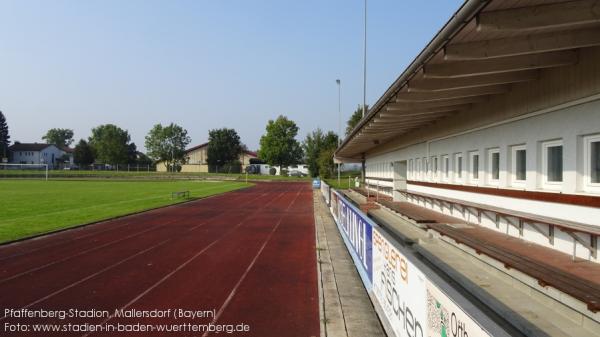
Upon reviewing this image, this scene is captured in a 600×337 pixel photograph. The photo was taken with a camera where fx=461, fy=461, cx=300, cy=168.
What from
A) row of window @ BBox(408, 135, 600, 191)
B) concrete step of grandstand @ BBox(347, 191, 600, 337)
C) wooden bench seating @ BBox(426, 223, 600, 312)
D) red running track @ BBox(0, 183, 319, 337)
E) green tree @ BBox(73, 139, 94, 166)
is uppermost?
green tree @ BBox(73, 139, 94, 166)

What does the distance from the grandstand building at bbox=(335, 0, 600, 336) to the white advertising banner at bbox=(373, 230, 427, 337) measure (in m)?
1.76

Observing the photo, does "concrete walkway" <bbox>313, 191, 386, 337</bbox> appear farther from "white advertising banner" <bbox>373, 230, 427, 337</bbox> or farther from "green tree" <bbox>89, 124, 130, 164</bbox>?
"green tree" <bbox>89, 124, 130, 164</bbox>

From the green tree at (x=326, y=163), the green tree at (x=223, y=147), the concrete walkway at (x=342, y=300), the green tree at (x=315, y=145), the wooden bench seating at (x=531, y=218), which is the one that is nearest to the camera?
the concrete walkway at (x=342, y=300)

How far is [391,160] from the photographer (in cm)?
2638

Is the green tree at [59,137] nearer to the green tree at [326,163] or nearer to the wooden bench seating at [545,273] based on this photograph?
the green tree at [326,163]

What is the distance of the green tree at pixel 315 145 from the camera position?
296ft

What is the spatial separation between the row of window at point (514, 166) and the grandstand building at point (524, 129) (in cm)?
2

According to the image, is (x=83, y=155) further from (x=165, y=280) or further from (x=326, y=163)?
(x=165, y=280)

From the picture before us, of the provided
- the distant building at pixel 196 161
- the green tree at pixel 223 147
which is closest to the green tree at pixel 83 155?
the distant building at pixel 196 161

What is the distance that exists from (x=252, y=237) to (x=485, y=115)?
8196 millimetres

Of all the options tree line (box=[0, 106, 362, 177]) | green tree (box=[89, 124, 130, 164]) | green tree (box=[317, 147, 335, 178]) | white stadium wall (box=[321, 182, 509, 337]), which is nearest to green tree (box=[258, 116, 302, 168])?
tree line (box=[0, 106, 362, 177])

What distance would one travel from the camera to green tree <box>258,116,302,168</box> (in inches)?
4045

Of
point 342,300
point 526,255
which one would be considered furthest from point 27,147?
point 526,255

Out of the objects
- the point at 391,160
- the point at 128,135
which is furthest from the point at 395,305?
the point at 128,135
